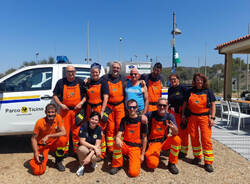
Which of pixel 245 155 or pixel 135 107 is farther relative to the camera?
pixel 245 155

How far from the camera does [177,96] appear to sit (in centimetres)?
364

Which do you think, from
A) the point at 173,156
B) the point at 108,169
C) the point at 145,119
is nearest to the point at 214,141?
the point at 173,156

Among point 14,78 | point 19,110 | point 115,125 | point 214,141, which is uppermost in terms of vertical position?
point 14,78

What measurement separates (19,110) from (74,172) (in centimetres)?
165

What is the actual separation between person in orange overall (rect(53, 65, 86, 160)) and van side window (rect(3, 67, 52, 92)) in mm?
533

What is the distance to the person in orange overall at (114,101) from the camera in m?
3.48

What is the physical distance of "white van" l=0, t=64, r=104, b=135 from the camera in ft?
11.8

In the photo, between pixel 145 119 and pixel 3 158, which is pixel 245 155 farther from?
pixel 3 158

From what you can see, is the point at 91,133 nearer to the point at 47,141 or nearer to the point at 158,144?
the point at 47,141

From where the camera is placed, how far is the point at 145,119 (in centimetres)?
316

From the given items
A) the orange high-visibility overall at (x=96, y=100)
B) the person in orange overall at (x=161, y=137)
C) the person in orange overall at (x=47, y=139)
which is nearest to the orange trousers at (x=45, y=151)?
the person in orange overall at (x=47, y=139)

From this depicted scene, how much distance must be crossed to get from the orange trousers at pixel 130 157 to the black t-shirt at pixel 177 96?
1132mm

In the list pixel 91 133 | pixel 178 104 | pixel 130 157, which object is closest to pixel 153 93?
pixel 178 104

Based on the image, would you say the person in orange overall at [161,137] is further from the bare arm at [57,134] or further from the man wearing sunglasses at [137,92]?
the bare arm at [57,134]
